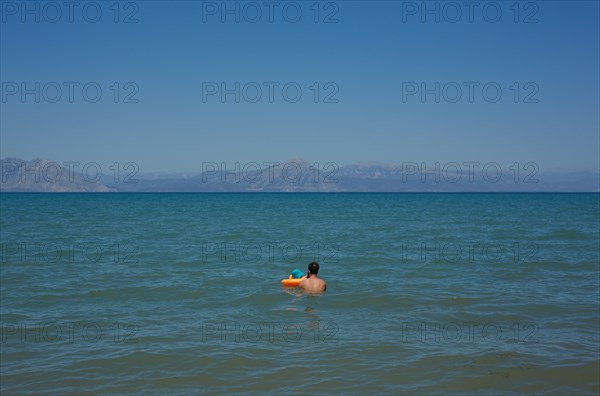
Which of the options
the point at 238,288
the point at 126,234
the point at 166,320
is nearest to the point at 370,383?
the point at 166,320

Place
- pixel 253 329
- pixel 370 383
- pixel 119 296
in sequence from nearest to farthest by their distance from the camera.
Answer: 1. pixel 370 383
2. pixel 253 329
3. pixel 119 296

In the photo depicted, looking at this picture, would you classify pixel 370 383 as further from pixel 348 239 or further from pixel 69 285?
pixel 348 239

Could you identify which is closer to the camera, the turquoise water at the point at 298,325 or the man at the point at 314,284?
the turquoise water at the point at 298,325

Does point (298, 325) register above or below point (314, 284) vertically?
below

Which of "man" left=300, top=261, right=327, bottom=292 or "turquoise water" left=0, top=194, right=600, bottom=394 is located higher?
"man" left=300, top=261, right=327, bottom=292

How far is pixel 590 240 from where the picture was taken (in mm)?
31328

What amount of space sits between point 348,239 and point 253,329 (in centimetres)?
2213

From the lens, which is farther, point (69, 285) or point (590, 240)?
point (590, 240)

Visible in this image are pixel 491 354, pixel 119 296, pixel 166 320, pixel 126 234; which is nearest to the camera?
pixel 491 354

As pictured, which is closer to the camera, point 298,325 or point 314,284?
point 298,325

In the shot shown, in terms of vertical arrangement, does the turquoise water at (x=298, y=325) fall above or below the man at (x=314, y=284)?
below

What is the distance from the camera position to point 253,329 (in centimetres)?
1161

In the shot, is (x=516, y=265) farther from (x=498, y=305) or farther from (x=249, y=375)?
(x=249, y=375)

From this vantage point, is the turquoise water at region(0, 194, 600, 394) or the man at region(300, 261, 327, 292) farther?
the man at region(300, 261, 327, 292)
